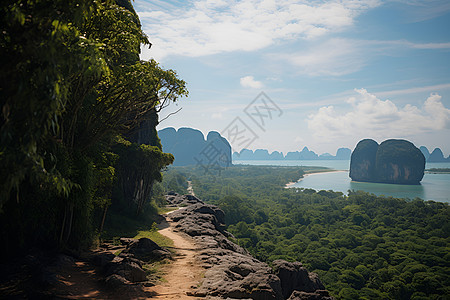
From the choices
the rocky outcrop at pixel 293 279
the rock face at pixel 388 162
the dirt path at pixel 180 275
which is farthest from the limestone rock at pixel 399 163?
the dirt path at pixel 180 275

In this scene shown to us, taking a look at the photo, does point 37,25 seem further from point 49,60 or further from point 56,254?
point 56,254

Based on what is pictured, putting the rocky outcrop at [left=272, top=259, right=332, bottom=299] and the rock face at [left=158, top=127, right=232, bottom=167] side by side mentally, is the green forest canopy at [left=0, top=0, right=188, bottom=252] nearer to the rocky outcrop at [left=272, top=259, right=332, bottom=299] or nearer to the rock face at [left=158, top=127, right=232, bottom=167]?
the rocky outcrop at [left=272, top=259, right=332, bottom=299]

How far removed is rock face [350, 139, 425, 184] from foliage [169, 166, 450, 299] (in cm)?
4973

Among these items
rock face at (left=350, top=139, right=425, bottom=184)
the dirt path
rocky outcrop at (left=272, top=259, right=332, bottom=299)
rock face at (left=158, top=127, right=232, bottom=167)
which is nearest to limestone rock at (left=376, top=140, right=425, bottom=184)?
rock face at (left=350, top=139, right=425, bottom=184)

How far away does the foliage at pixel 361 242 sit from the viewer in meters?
18.5

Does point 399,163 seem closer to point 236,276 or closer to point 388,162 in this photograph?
point 388,162

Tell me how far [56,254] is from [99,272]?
1436 millimetres

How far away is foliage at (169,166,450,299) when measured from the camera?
1847 cm

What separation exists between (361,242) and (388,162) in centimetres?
7321

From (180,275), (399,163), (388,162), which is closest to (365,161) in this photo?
(388,162)

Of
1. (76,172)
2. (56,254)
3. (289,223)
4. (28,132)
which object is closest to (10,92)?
(28,132)

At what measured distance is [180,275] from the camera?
7.47 metres

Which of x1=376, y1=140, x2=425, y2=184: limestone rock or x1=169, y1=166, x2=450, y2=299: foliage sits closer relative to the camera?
x1=169, y1=166, x2=450, y2=299: foliage

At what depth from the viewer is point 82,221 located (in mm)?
7902
